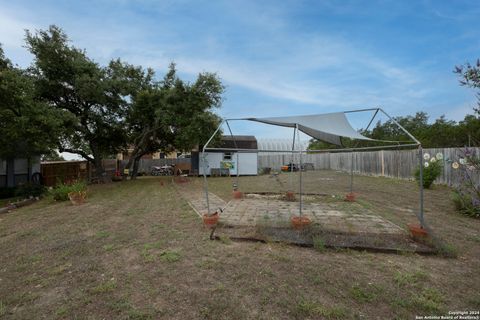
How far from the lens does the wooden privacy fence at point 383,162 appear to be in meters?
9.52

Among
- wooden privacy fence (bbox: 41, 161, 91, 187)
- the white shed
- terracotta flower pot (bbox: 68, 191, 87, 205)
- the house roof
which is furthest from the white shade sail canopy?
the house roof

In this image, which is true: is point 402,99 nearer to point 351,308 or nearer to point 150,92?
point 150,92

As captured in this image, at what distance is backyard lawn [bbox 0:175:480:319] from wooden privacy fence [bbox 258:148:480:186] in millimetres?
4080

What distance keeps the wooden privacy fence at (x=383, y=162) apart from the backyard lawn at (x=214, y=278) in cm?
408

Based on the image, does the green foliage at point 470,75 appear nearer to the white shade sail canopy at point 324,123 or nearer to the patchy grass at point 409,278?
the patchy grass at point 409,278

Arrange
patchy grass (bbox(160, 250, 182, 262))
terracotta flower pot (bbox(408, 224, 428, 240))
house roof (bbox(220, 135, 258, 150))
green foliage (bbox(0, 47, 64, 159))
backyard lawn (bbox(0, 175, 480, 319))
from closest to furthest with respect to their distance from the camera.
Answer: backyard lawn (bbox(0, 175, 480, 319)) < patchy grass (bbox(160, 250, 182, 262)) < terracotta flower pot (bbox(408, 224, 428, 240)) < green foliage (bbox(0, 47, 64, 159)) < house roof (bbox(220, 135, 258, 150))

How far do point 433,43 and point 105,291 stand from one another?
1029cm

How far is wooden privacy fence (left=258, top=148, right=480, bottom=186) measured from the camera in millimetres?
9516

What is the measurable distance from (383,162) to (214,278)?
1526cm

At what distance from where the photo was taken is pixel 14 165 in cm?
1177

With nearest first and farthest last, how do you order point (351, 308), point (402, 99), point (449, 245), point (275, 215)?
point (351, 308)
point (449, 245)
point (275, 215)
point (402, 99)

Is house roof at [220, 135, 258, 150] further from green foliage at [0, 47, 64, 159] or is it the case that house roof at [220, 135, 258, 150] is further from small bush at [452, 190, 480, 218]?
small bush at [452, 190, 480, 218]

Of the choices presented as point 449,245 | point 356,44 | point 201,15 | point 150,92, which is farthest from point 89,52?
point 449,245

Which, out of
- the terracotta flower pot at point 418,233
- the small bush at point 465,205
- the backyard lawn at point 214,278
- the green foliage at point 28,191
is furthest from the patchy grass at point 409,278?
the green foliage at point 28,191
